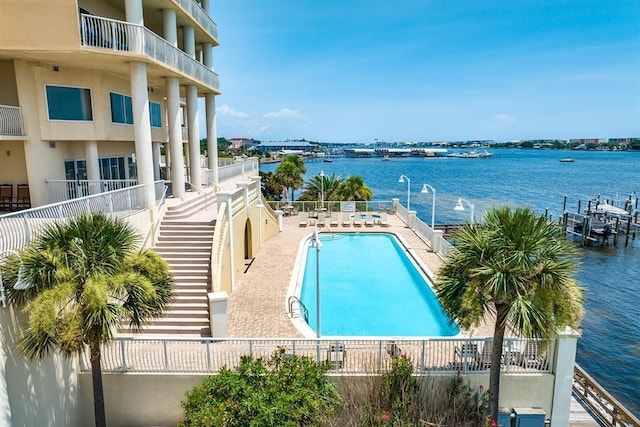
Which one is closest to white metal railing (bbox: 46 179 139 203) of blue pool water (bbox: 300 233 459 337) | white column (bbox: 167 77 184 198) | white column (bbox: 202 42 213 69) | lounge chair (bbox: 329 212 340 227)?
white column (bbox: 167 77 184 198)

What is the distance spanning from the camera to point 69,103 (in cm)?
1595

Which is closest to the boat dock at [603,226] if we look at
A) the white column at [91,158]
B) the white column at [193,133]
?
the white column at [193,133]

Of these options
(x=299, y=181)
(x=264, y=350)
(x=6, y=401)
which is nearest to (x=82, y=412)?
(x=6, y=401)

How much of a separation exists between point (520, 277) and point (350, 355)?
16.0ft

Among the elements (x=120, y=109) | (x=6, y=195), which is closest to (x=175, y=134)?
(x=120, y=109)

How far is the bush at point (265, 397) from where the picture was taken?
25.1 ft

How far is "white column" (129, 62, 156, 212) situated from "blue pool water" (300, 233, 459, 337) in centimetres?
793

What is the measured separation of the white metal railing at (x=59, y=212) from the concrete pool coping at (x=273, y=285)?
17.2 feet

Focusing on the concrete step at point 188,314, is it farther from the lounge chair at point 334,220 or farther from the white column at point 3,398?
the lounge chair at point 334,220

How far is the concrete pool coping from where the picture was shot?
1295cm

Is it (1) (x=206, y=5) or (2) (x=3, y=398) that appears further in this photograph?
(1) (x=206, y=5)

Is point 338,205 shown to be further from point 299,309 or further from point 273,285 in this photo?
point 299,309

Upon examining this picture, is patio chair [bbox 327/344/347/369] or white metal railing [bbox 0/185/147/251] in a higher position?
white metal railing [bbox 0/185/147/251]

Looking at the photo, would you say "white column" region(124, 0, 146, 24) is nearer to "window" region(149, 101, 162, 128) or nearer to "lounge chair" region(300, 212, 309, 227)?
"window" region(149, 101, 162, 128)
